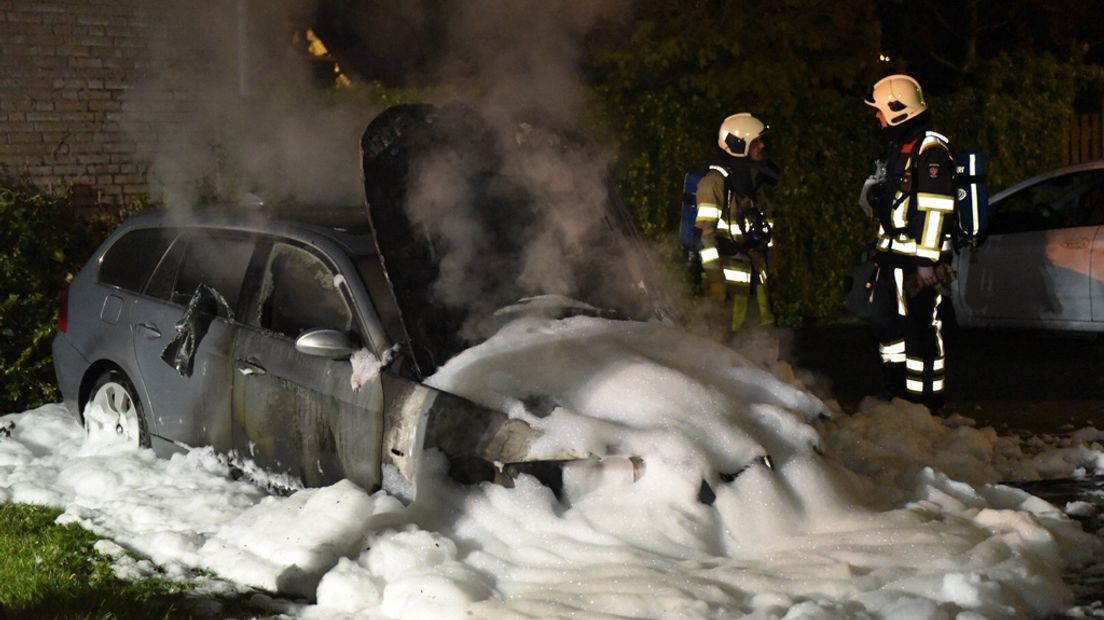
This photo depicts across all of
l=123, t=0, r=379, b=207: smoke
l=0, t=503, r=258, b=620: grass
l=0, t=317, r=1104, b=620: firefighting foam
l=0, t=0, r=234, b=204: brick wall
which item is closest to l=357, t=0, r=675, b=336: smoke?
l=0, t=317, r=1104, b=620: firefighting foam

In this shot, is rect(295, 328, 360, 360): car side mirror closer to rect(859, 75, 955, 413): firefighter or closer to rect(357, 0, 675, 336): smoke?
rect(357, 0, 675, 336): smoke

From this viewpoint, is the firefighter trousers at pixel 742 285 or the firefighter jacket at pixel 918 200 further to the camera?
the firefighter trousers at pixel 742 285

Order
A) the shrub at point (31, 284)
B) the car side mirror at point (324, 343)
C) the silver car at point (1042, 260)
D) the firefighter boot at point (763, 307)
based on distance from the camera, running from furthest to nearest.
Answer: the silver car at point (1042, 260)
the shrub at point (31, 284)
the firefighter boot at point (763, 307)
the car side mirror at point (324, 343)

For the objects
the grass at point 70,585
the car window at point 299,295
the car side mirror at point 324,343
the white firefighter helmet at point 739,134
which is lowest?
the grass at point 70,585

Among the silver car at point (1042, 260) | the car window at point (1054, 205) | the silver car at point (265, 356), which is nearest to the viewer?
the silver car at point (265, 356)

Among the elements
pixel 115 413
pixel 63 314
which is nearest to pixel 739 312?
pixel 115 413

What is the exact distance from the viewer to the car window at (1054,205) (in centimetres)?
1066

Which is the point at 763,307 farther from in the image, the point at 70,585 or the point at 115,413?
the point at 70,585

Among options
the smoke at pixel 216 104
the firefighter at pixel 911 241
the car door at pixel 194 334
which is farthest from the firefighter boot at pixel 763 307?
the smoke at pixel 216 104

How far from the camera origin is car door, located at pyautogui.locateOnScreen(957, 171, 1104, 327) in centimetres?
1059

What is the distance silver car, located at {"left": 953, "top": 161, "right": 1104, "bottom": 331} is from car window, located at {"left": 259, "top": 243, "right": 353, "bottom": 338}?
19.5 ft

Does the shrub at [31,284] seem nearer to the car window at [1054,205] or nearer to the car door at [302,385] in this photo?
the car door at [302,385]

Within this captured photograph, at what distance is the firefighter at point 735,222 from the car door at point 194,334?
2943mm

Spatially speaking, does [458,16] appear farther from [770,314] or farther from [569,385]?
[569,385]
